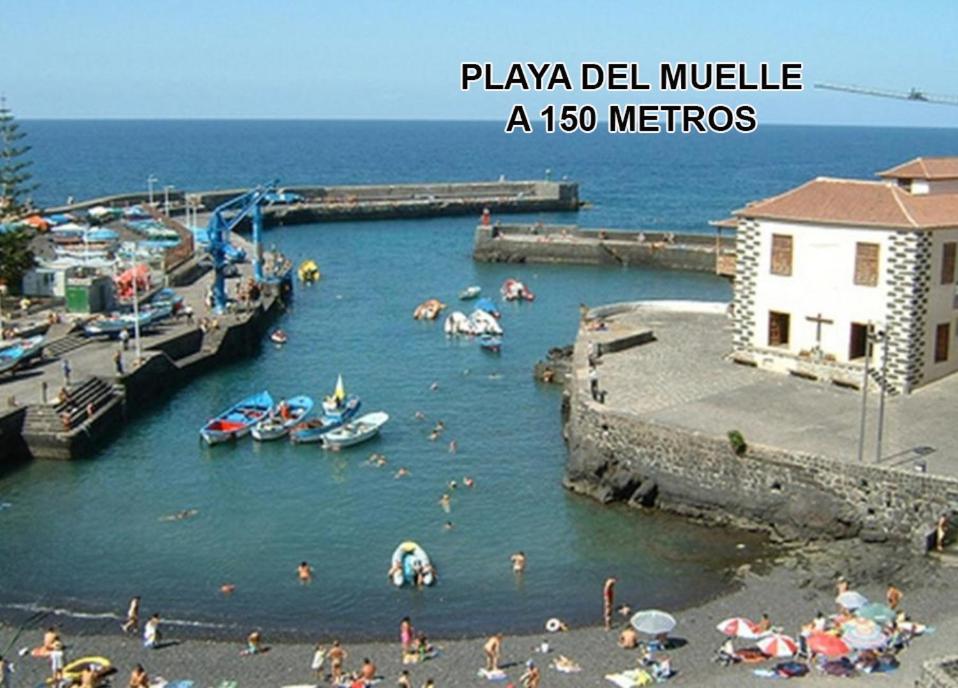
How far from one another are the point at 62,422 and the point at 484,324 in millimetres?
25121

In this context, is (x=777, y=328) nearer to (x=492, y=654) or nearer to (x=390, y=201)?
(x=492, y=654)

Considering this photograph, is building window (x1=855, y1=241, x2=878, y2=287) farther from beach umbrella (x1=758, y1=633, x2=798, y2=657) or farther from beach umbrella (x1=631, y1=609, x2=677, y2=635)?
beach umbrella (x1=758, y1=633, x2=798, y2=657)

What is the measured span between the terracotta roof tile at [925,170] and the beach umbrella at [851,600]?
18.6 m

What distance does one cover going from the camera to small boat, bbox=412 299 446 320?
68.6m

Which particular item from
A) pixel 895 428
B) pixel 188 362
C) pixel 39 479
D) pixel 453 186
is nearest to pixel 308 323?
pixel 188 362

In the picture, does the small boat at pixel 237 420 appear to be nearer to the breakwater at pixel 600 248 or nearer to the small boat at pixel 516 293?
the small boat at pixel 516 293

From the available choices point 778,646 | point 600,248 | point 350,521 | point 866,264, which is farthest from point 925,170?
point 600,248

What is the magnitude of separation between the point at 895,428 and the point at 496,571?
13505 millimetres

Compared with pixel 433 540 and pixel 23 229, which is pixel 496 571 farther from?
pixel 23 229

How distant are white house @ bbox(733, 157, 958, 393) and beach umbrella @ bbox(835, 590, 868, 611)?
1119cm

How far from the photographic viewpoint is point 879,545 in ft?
110

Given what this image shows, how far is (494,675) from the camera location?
90.2ft

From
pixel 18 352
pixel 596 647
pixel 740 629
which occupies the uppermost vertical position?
pixel 18 352

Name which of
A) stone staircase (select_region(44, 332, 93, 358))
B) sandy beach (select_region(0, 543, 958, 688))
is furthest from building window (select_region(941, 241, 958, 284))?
stone staircase (select_region(44, 332, 93, 358))
